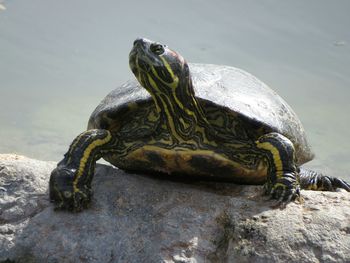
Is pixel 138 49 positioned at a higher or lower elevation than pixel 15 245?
higher

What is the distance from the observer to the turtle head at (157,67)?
276cm

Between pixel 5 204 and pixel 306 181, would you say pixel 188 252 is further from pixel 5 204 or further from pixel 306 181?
pixel 306 181

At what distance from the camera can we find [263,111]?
3166mm

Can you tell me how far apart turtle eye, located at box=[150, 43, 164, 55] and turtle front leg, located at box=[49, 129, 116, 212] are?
645mm

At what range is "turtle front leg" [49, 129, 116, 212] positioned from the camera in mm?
2645

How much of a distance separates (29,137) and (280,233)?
7.80 metres

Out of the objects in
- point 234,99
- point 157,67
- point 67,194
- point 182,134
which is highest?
point 157,67

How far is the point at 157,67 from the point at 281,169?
988 mm

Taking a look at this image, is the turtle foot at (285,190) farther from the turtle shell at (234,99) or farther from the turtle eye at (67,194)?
the turtle eye at (67,194)

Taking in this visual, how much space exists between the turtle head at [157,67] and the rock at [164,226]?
0.65 meters

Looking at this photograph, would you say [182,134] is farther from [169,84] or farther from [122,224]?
[122,224]

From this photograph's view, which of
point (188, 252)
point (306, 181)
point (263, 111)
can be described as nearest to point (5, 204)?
point (188, 252)

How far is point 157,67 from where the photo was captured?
2.79 metres

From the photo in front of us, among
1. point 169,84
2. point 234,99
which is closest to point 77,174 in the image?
point 169,84
